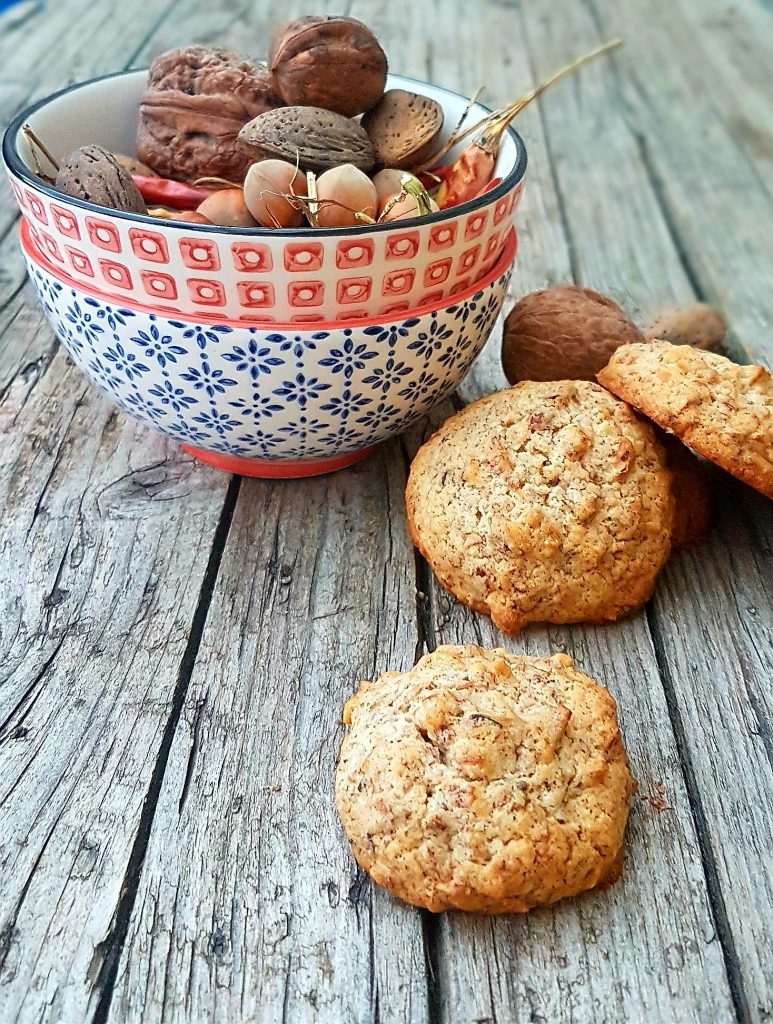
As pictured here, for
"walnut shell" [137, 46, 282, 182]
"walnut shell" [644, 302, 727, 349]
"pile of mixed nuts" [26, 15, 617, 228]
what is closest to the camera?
"pile of mixed nuts" [26, 15, 617, 228]

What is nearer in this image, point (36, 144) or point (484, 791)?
point (484, 791)

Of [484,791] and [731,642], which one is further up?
[484,791]

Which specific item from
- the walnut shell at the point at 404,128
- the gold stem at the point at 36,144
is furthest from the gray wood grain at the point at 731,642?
the gold stem at the point at 36,144

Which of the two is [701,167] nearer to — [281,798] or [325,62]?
[325,62]

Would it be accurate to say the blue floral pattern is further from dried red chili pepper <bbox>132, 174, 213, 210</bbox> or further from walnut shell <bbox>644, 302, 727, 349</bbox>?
walnut shell <bbox>644, 302, 727, 349</bbox>

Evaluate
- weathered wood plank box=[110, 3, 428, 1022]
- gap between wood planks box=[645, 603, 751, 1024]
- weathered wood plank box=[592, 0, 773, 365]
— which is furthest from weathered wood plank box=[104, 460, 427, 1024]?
weathered wood plank box=[592, 0, 773, 365]

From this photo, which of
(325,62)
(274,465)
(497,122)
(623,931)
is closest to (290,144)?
(325,62)
